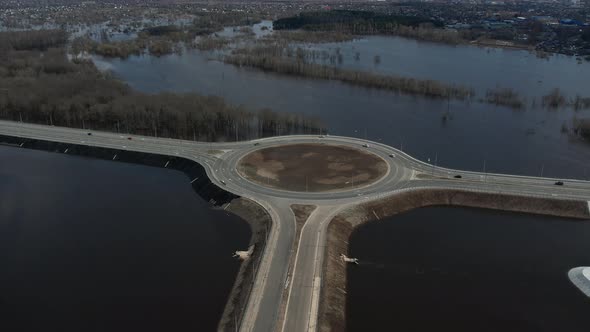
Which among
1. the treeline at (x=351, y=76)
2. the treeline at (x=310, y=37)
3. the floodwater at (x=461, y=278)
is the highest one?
the treeline at (x=310, y=37)

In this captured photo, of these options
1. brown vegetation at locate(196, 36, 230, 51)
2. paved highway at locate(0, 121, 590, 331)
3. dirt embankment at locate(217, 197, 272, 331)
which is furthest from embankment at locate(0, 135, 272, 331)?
brown vegetation at locate(196, 36, 230, 51)

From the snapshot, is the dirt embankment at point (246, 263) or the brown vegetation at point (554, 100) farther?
the brown vegetation at point (554, 100)

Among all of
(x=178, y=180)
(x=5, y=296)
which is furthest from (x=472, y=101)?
(x=5, y=296)

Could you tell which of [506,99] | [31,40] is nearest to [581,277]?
[506,99]

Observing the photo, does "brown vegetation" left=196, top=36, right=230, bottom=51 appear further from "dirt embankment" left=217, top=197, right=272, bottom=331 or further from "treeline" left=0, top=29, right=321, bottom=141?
"dirt embankment" left=217, top=197, right=272, bottom=331

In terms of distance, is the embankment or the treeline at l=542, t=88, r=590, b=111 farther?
the treeline at l=542, t=88, r=590, b=111

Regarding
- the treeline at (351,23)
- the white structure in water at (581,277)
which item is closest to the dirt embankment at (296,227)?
the white structure in water at (581,277)

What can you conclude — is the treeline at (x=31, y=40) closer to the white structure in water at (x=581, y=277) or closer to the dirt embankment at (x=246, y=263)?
the dirt embankment at (x=246, y=263)
